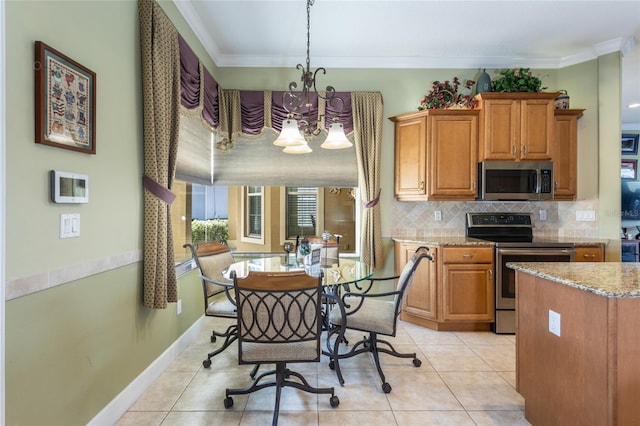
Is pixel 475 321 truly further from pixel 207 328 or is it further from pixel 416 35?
pixel 416 35

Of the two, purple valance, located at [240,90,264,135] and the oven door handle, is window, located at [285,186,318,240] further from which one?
the oven door handle

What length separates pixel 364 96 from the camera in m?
3.77

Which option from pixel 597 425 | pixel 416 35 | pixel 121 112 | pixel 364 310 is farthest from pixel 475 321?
pixel 121 112

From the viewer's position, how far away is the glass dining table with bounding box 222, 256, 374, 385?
225cm

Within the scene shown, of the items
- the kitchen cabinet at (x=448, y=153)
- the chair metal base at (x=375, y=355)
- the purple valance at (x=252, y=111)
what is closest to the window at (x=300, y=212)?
the purple valance at (x=252, y=111)

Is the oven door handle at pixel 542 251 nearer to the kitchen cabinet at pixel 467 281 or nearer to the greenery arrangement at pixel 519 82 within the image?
the kitchen cabinet at pixel 467 281

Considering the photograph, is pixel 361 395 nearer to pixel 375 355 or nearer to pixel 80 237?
pixel 375 355

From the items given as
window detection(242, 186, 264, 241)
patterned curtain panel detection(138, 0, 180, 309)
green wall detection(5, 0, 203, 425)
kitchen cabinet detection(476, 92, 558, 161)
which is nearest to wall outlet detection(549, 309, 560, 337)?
kitchen cabinet detection(476, 92, 558, 161)

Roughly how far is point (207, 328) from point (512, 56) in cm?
445

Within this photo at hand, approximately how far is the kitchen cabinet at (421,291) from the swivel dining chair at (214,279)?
1765 millimetres

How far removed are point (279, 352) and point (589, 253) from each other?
3190 millimetres

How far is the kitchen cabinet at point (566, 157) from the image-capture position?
3580 millimetres

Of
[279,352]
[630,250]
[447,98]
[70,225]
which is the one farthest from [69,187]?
[630,250]

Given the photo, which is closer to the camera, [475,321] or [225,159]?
[475,321]
